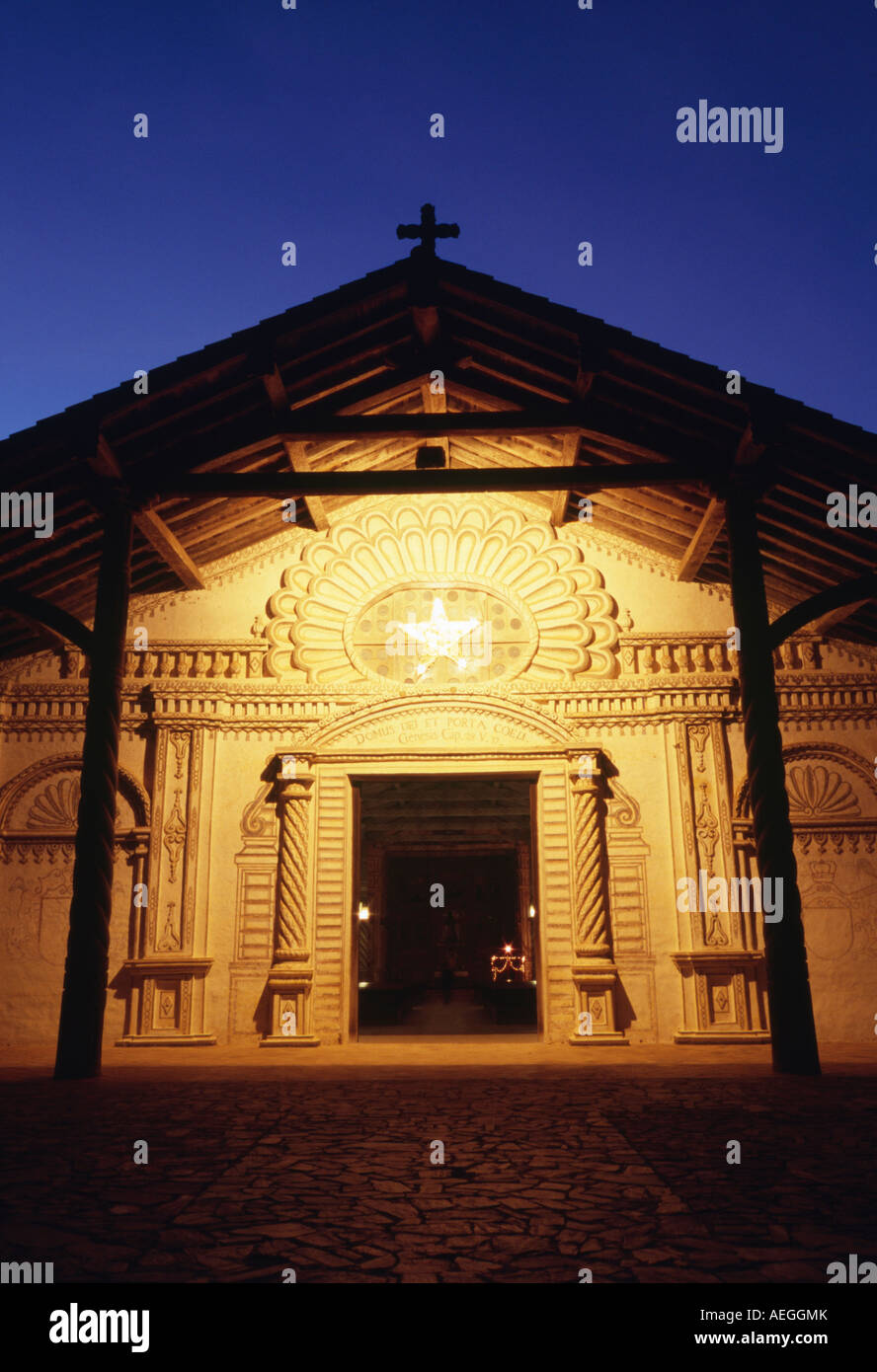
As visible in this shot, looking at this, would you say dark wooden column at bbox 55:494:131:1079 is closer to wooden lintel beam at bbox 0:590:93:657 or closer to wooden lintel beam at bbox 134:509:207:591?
wooden lintel beam at bbox 0:590:93:657

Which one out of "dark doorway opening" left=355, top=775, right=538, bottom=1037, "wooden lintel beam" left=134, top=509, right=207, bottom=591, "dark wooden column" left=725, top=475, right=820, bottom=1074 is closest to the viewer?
"dark wooden column" left=725, top=475, right=820, bottom=1074

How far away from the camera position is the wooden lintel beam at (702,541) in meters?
9.11

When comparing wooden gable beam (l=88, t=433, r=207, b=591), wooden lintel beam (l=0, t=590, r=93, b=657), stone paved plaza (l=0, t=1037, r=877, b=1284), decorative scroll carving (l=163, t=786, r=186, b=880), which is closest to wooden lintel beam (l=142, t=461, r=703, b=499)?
wooden gable beam (l=88, t=433, r=207, b=591)

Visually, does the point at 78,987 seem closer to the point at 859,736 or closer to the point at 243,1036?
the point at 243,1036

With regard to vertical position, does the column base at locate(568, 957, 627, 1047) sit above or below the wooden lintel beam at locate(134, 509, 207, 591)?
below

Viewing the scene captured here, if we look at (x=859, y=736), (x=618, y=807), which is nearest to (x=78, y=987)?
(x=618, y=807)

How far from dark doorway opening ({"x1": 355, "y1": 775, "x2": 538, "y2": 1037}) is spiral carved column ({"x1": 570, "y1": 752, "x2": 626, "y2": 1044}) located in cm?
728

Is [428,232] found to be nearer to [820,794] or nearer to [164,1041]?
[820,794]

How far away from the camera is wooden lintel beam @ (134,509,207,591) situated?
9.32 meters

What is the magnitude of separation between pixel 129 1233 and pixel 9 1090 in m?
3.75

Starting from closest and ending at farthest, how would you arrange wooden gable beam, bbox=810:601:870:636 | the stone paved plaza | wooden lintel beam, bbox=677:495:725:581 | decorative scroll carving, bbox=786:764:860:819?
the stone paved plaza, wooden lintel beam, bbox=677:495:725:581, wooden gable beam, bbox=810:601:870:636, decorative scroll carving, bbox=786:764:860:819

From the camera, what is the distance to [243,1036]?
984 cm

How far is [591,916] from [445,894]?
17292mm

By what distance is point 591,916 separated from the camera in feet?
32.7
